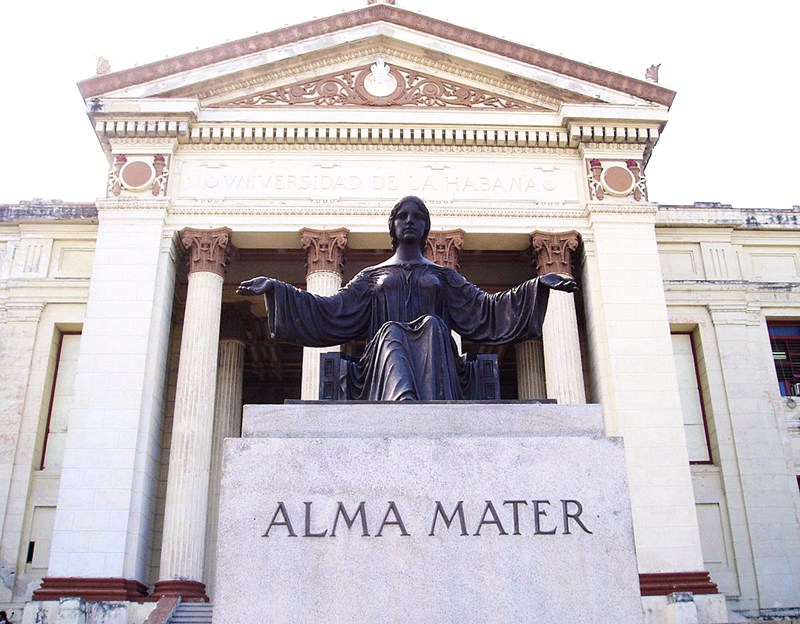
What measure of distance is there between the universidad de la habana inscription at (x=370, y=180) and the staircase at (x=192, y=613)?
33.1ft

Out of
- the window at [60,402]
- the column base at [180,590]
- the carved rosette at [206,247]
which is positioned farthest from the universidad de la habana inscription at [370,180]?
the column base at [180,590]

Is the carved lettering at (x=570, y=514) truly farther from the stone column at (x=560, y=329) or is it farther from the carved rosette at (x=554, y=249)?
the carved rosette at (x=554, y=249)

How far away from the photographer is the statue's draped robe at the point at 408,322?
8086mm

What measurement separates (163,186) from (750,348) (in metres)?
16.6

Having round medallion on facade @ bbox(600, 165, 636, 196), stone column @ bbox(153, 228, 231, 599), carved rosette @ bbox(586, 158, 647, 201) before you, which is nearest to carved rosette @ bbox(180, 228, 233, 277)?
stone column @ bbox(153, 228, 231, 599)

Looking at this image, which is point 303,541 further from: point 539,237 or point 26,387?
point 26,387

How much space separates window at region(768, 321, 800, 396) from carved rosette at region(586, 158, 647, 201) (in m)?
6.77

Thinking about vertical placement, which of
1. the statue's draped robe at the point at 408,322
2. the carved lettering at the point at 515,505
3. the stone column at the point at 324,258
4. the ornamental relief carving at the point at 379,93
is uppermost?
the ornamental relief carving at the point at 379,93

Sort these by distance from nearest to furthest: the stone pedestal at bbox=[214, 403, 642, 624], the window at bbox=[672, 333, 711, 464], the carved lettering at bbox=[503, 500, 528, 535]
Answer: the stone pedestal at bbox=[214, 403, 642, 624] → the carved lettering at bbox=[503, 500, 528, 535] → the window at bbox=[672, 333, 711, 464]

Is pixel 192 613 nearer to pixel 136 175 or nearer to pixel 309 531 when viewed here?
pixel 136 175

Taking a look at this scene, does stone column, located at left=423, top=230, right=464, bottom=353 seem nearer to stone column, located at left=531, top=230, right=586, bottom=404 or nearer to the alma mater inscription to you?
stone column, located at left=531, top=230, right=586, bottom=404

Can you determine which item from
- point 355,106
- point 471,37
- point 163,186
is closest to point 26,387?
point 163,186

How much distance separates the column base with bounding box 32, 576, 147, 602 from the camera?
775 inches

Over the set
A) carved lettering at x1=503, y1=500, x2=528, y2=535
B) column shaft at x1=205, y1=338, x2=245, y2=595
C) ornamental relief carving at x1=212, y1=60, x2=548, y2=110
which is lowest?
carved lettering at x1=503, y1=500, x2=528, y2=535
